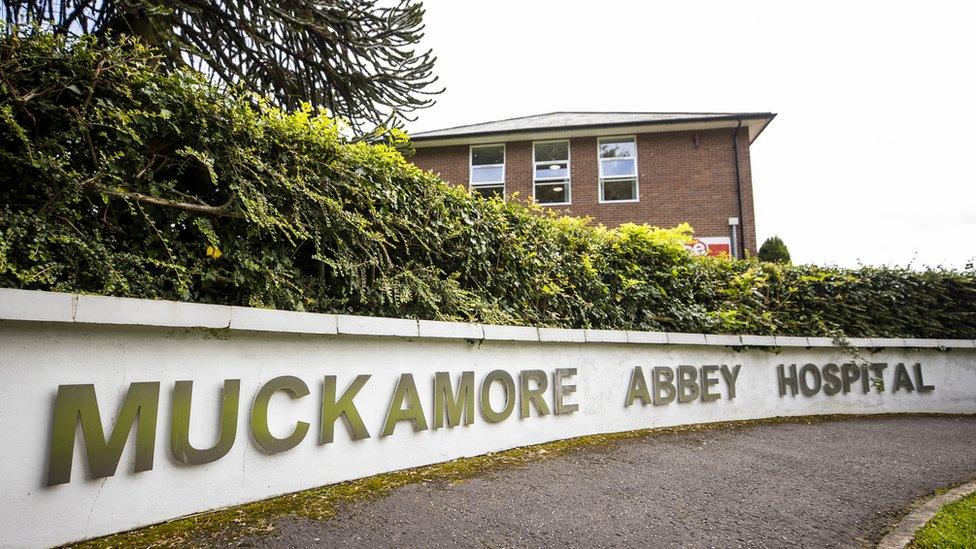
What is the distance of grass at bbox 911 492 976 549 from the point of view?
120 inches

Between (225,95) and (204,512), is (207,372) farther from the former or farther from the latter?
(225,95)

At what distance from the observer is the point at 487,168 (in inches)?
718

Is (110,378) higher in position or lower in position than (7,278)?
lower

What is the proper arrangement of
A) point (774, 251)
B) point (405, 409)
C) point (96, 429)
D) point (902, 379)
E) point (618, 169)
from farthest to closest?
point (618, 169), point (774, 251), point (902, 379), point (405, 409), point (96, 429)

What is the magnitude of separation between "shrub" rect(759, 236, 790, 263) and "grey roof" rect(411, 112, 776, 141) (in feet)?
12.8

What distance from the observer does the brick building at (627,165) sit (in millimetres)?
15719

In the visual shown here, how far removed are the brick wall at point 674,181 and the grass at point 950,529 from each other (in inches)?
502

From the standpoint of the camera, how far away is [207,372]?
3.17 m

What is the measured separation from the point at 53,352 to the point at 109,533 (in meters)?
1.04

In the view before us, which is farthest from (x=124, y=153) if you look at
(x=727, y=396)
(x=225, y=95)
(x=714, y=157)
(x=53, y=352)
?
(x=714, y=157)

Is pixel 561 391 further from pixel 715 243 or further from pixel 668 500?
pixel 715 243

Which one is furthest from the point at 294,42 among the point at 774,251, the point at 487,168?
the point at 774,251

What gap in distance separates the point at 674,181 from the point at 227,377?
1572 centimetres

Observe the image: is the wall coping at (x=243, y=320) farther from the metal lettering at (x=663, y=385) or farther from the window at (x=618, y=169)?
the window at (x=618, y=169)
